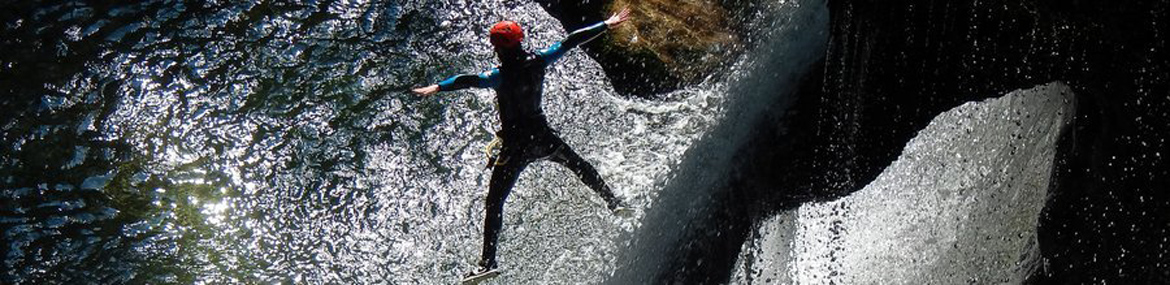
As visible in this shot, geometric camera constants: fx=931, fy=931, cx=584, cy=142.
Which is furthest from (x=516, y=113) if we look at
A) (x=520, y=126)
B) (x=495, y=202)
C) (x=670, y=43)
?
(x=670, y=43)

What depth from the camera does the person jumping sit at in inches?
233

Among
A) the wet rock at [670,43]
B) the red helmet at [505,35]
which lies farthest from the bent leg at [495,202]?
the wet rock at [670,43]

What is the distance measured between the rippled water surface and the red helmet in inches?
65.6

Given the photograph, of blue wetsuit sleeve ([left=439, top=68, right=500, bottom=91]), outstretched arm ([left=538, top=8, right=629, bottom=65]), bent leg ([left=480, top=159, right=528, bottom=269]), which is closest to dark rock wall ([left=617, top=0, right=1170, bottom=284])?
bent leg ([left=480, top=159, right=528, bottom=269])

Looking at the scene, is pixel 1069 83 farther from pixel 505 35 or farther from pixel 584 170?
pixel 505 35

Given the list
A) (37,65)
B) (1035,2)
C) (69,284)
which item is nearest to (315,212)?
(69,284)

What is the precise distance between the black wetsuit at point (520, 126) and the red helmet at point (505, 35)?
0.46 feet

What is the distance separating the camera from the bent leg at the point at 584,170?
636 cm

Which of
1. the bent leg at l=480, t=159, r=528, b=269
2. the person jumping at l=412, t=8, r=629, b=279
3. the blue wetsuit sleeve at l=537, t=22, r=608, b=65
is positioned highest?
the blue wetsuit sleeve at l=537, t=22, r=608, b=65

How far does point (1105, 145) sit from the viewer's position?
16.9 ft

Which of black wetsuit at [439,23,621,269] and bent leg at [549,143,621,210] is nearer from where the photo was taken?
black wetsuit at [439,23,621,269]

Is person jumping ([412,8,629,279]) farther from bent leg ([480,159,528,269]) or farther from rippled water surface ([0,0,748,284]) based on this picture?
rippled water surface ([0,0,748,284])

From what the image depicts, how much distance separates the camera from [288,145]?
25.5 feet

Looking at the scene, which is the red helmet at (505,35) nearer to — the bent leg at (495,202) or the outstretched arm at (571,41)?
the outstretched arm at (571,41)
